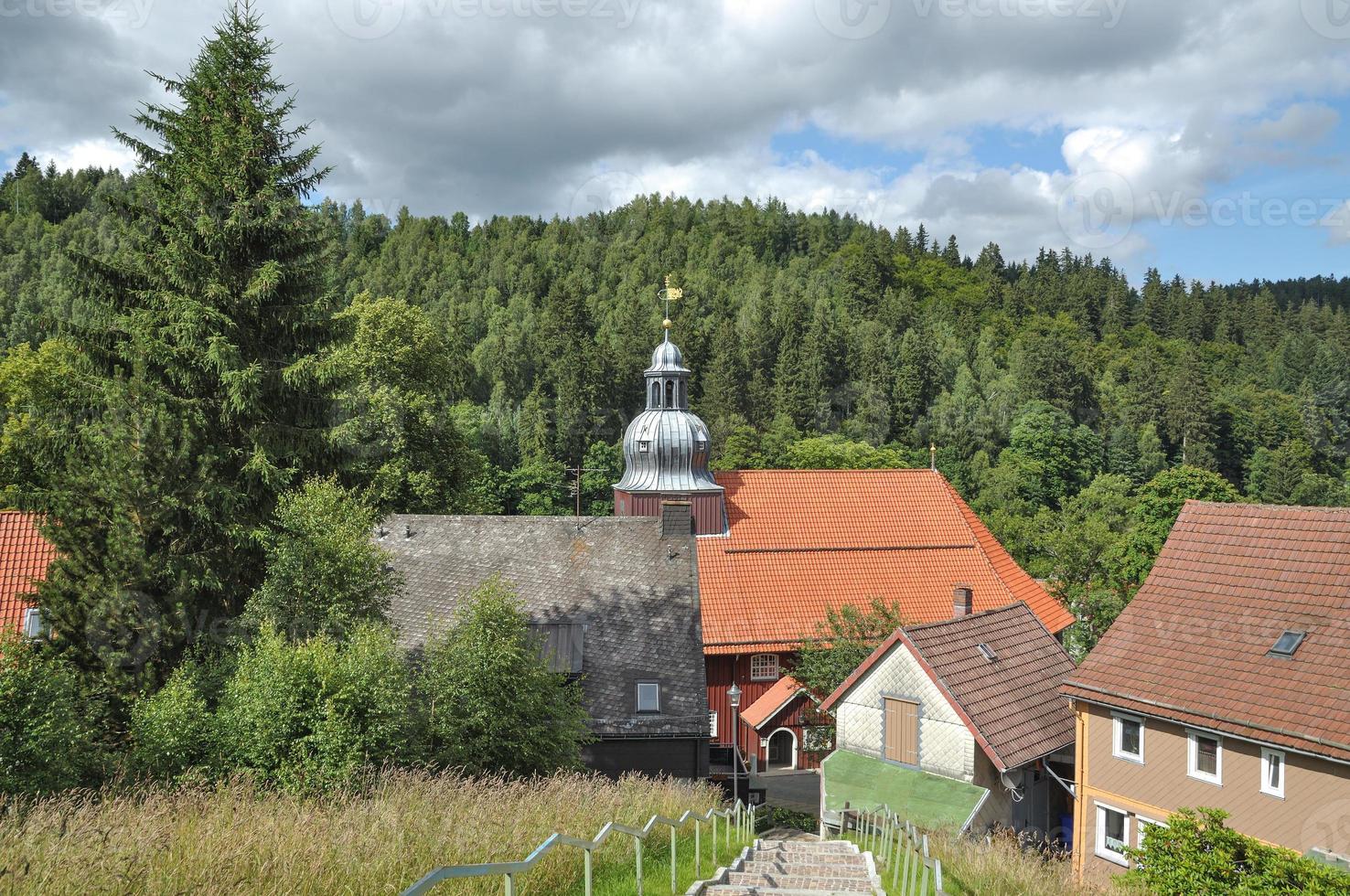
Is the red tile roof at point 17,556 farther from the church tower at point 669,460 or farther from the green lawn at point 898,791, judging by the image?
the green lawn at point 898,791

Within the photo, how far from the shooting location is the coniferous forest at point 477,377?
13156 millimetres

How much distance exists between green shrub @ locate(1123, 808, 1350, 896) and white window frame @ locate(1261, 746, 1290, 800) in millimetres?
2421

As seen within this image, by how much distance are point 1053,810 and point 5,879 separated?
66.6ft

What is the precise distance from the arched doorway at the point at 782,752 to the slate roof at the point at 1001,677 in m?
5.92

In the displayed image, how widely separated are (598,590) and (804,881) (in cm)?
1474

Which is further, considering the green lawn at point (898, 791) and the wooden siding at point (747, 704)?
the wooden siding at point (747, 704)

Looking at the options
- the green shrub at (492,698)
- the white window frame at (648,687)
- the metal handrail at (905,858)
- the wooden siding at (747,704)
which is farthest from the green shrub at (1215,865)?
the wooden siding at (747,704)

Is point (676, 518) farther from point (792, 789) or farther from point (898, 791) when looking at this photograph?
point (898, 791)

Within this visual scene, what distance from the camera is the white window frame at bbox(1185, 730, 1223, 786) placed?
15.3 m

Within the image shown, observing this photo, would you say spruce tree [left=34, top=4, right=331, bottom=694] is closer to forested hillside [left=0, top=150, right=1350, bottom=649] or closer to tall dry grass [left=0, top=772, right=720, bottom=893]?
forested hillside [left=0, top=150, right=1350, bottom=649]

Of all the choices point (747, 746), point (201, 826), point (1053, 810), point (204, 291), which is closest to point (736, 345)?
point (747, 746)

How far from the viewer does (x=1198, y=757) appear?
51.8 ft

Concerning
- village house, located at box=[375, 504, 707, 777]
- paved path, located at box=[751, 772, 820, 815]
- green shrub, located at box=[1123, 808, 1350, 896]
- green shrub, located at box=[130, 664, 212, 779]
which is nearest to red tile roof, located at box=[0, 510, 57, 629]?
village house, located at box=[375, 504, 707, 777]

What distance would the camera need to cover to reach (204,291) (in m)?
14.1
